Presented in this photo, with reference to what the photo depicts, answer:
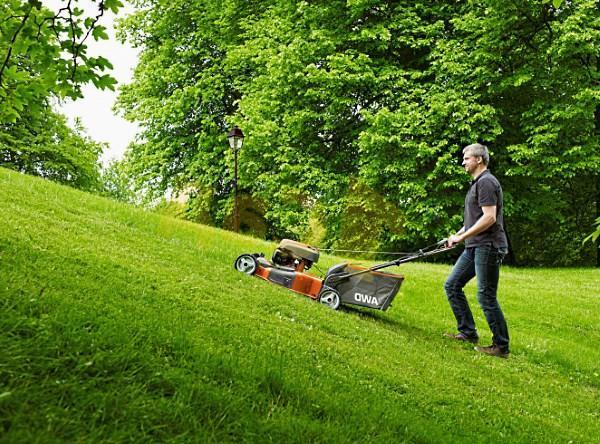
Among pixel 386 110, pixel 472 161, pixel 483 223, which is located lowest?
pixel 483 223

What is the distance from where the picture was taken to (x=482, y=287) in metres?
6.30

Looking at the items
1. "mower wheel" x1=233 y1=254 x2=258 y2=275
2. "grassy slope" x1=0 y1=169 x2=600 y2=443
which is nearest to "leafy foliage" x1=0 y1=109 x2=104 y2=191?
"grassy slope" x1=0 y1=169 x2=600 y2=443

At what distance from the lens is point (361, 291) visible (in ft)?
22.5

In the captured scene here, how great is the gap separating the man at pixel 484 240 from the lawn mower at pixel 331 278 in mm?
350

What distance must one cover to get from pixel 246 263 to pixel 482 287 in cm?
316

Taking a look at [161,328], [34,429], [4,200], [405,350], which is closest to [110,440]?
[34,429]

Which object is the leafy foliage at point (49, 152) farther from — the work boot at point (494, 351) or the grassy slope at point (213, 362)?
the work boot at point (494, 351)

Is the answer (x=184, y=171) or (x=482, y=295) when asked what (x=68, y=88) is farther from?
(x=184, y=171)

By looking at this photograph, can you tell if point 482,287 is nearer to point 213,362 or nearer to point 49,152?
point 213,362

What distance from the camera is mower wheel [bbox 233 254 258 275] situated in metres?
7.58

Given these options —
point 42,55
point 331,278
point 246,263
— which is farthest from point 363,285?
point 42,55

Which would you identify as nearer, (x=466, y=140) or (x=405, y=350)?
(x=405, y=350)

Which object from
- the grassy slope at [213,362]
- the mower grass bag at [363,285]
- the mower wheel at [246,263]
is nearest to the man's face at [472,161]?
the mower grass bag at [363,285]

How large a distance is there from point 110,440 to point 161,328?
55.6 inches
